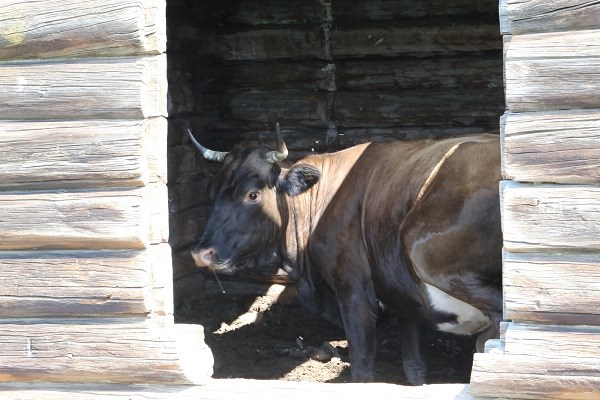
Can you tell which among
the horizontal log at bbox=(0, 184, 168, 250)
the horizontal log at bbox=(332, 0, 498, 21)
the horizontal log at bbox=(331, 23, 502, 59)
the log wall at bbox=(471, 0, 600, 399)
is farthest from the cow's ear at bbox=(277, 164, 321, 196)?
the log wall at bbox=(471, 0, 600, 399)

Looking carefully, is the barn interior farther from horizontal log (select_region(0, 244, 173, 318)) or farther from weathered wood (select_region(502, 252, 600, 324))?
weathered wood (select_region(502, 252, 600, 324))

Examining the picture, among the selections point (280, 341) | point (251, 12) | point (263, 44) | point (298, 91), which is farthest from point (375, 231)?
point (251, 12)

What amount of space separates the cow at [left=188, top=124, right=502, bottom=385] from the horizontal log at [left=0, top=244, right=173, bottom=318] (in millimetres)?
1771

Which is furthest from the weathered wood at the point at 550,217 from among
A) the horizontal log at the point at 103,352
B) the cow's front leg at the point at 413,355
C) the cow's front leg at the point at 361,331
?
the cow's front leg at the point at 413,355

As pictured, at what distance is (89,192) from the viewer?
17.1ft

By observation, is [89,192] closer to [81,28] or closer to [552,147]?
[81,28]

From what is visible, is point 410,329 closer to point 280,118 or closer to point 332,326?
point 332,326

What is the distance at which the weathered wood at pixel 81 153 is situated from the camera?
202 inches

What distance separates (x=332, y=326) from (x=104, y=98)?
425 centimetres

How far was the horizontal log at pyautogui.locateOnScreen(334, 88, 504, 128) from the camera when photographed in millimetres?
9039

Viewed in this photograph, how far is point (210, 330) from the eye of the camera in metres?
8.92

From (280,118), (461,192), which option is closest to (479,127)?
(280,118)

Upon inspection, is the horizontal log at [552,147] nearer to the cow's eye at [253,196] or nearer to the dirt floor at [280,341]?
the dirt floor at [280,341]

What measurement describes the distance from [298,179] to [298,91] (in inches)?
75.0
